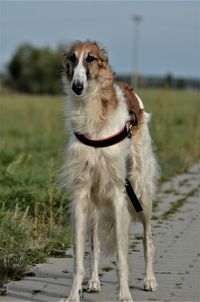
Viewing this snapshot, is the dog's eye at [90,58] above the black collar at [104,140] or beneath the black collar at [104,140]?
above

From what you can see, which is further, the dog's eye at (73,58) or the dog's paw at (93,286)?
the dog's paw at (93,286)

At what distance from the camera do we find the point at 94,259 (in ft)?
25.3

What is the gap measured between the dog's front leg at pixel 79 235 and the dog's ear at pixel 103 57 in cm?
133

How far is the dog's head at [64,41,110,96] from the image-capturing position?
6730 millimetres

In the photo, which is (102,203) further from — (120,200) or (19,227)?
(19,227)

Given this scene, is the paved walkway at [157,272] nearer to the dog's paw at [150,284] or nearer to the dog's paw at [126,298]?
the dog's paw at [150,284]

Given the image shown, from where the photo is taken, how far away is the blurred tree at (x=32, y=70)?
351ft

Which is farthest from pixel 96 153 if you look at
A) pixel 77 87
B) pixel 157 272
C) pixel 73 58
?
pixel 157 272

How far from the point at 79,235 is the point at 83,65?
5.38 feet

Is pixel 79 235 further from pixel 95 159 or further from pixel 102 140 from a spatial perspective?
pixel 102 140

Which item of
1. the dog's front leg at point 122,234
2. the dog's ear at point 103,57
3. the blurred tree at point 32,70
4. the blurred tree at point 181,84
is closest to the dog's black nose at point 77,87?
the dog's ear at point 103,57

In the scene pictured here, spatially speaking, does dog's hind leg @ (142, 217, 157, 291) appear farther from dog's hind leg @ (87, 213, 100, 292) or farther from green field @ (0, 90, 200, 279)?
green field @ (0, 90, 200, 279)

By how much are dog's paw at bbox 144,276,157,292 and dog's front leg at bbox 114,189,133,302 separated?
2.19ft

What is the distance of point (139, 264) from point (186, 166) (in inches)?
424
